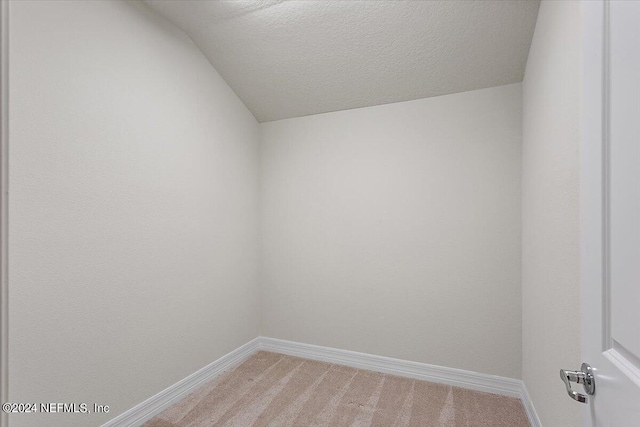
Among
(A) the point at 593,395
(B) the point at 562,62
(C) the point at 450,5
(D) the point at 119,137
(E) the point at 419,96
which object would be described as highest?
(C) the point at 450,5

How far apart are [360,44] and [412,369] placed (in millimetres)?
2394

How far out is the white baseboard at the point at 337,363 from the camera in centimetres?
180

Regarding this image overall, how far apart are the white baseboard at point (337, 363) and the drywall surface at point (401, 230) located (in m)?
0.06

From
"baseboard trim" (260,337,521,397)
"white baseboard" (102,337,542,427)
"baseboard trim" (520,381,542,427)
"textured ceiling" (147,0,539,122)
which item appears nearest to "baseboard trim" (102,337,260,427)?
"white baseboard" (102,337,542,427)

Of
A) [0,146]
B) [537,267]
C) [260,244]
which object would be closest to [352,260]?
[260,244]

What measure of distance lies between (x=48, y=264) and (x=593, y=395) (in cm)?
198

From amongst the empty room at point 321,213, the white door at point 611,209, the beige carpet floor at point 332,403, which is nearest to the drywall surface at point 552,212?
the empty room at point 321,213

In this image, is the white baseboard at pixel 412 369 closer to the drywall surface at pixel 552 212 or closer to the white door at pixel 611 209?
the drywall surface at pixel 552 212

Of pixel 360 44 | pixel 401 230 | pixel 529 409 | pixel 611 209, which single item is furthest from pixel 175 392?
pixel 360 44

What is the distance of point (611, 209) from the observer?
58 centimetres

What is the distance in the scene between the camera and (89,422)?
60.0 inches

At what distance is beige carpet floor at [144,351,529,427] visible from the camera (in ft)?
5.96

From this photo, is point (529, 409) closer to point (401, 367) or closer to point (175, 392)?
point (401, 367)

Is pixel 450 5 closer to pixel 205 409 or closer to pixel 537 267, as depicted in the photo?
pixel 537 267
